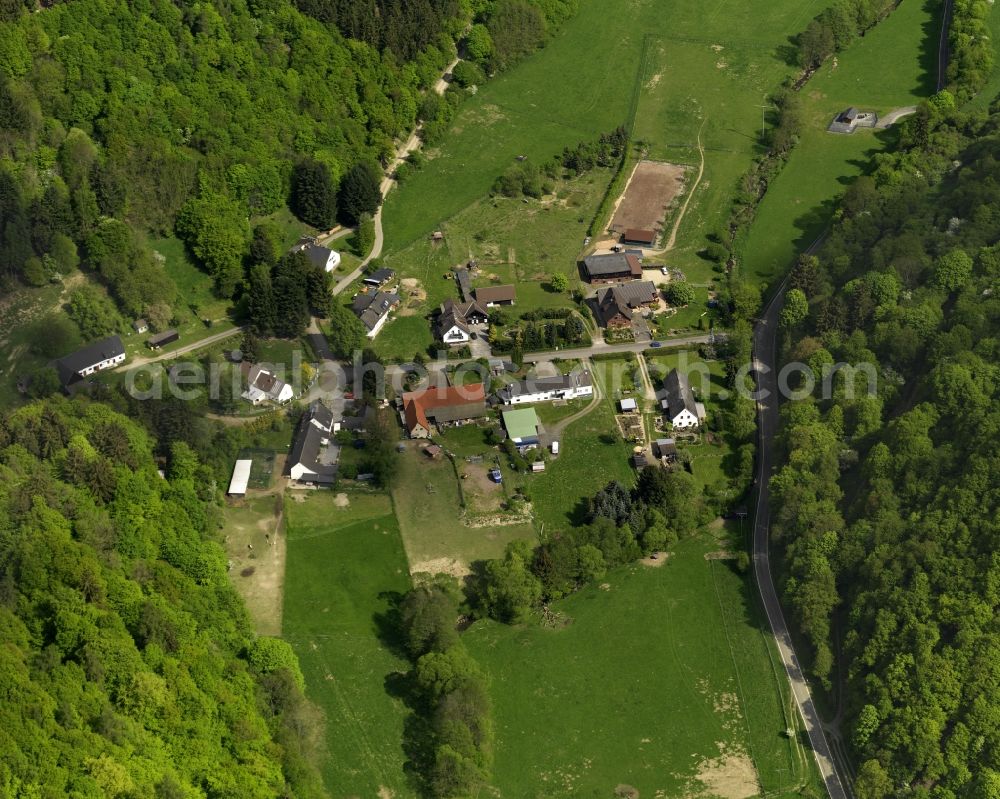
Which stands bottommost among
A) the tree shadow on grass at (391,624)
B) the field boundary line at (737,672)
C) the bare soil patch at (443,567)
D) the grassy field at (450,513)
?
the field boundary line at (737,672)

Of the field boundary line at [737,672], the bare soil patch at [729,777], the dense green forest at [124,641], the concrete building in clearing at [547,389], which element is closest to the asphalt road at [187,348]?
the dense green forest at [124,641]

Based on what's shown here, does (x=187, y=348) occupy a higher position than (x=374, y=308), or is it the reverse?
(x=374, y=308)

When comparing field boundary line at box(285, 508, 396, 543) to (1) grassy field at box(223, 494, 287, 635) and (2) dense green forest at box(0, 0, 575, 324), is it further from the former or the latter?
(2) dense green forest at box(0, 0, 575, 324)

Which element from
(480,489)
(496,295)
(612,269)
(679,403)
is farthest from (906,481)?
(496,295)

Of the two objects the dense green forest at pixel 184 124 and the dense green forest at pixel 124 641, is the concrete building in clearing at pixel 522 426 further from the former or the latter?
the dense green forest at pixel 184 124

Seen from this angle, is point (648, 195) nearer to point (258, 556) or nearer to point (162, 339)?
point (162, 339)

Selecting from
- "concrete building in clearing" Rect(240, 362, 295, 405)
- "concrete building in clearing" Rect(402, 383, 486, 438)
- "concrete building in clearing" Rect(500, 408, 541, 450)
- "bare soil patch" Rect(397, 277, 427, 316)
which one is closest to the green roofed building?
"concrete building in clearing" Rect(500, 408, 541, 450)

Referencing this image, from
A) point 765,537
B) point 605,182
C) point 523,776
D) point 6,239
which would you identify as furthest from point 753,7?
point 523,776
